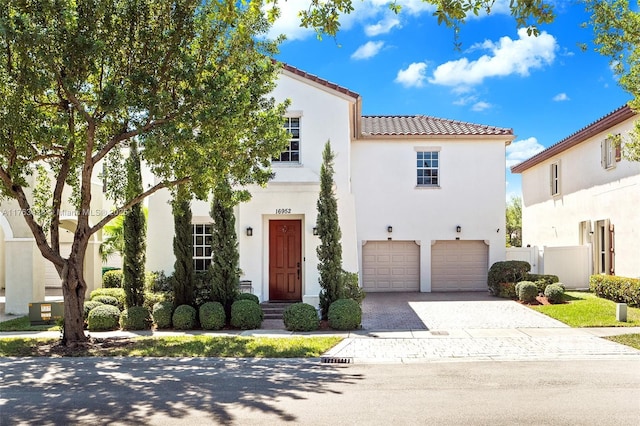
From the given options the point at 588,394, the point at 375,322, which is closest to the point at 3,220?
the point at 375,322

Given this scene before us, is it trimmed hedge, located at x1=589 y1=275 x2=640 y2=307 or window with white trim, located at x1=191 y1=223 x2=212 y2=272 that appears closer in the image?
trimmed hedge, located at x1=589 y1=275 x2=640 y2=307

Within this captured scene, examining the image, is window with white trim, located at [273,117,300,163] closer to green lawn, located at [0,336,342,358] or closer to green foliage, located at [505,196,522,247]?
green lawn, located at [0,336,342,358]

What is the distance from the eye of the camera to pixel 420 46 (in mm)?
12945

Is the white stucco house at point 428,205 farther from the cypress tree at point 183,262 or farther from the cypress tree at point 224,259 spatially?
the cypress tree at point 183,262

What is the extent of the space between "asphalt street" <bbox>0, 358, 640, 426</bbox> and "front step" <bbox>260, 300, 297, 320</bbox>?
5353 mm

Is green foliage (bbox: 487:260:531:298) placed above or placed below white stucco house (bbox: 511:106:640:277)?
below

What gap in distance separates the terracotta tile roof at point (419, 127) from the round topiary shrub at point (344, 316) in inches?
418

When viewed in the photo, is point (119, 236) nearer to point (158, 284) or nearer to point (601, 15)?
point (158, 284)

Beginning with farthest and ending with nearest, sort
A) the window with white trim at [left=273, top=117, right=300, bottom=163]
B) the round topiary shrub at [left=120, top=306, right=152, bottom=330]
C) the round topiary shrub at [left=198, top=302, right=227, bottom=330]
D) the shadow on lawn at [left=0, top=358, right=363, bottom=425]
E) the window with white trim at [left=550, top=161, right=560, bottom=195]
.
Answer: the window with white trim at [left=550, top=161, right=560, bottom=195], the window with white trim at [left=273, top=117, right=300, bottom=163], the round topiary shrub at [left=120, top=306, right=152, bottom=330], the round topiary shrub at [left=198, top=302, right=227, bottom=330], the shadow on lawn at [left=0, top=358, right=363, bottom=425]

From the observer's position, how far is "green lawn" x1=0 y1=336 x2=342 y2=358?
11.3 metres

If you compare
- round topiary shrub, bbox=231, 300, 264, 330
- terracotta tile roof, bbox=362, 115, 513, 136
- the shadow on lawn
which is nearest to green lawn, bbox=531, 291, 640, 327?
terracotta tile roof, bbox=362, 115, 513, 136

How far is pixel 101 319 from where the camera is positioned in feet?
47.4

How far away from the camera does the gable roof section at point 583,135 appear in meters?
19.4

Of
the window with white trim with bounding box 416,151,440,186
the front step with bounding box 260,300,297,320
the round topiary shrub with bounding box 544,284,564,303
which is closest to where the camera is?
the front step with bounding box 260,300,297,320
